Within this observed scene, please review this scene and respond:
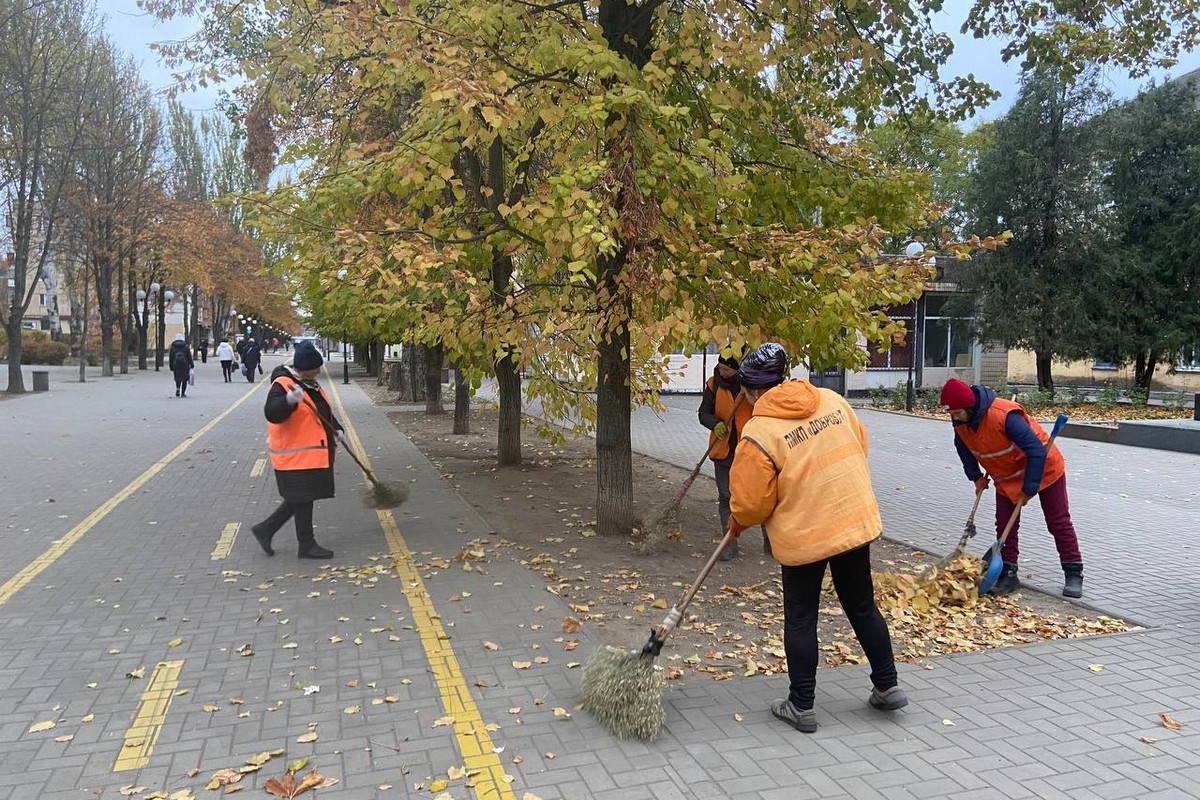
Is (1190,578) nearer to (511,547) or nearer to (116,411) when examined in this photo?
(511,547)

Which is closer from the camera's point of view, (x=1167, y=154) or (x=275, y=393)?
(x=275, y=393)

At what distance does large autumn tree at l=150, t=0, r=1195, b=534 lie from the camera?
5.56m

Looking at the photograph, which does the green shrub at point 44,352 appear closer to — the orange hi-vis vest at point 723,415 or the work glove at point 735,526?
the orange hi-vis vest at point 723,415

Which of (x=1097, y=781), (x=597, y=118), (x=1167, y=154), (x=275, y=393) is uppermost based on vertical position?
(x=1167, y=154)

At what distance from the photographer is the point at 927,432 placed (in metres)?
17.4

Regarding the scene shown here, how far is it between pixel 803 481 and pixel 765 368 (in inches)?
24.7

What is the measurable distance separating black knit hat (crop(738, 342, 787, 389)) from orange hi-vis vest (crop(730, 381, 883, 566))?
0.25 metres

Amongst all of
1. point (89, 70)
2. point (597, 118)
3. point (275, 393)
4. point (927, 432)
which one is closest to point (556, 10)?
point (597, 118)

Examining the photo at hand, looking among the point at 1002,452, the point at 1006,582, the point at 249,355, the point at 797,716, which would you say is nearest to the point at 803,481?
the point at 797,716

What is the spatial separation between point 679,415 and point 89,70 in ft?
64.9

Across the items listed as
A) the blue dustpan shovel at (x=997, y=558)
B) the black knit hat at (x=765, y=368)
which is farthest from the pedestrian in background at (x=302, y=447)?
the blue dustpan shovel at (x=997, y=558)

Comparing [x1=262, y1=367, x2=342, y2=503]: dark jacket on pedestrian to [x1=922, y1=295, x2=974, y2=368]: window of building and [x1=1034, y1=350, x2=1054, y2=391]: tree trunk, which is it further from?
[x1=922, y1=295, x2=974, y2=368]: window of building

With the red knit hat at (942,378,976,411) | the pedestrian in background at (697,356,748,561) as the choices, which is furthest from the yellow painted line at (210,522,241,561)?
the red knit hat at (942,378,976,411)

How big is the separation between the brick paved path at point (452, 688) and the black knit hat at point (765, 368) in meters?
1.61
